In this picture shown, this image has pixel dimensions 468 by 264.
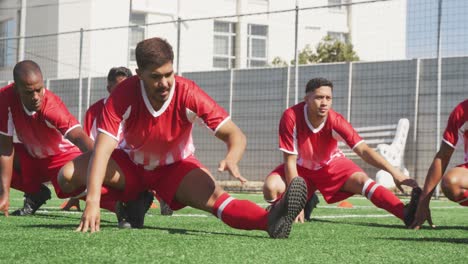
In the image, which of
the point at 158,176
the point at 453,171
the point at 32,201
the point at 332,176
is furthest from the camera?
the point at 332,176

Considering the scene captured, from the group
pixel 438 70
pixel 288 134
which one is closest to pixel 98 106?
pixel 288 134

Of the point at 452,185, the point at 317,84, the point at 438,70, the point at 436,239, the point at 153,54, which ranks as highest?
the point at 438,70

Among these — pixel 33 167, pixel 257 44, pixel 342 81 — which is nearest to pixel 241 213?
pixel 33 167

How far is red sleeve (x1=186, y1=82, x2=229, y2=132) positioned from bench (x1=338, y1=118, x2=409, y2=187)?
10.5 metres

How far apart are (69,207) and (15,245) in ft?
15.8

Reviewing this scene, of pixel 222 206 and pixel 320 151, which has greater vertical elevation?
pixel 320 151

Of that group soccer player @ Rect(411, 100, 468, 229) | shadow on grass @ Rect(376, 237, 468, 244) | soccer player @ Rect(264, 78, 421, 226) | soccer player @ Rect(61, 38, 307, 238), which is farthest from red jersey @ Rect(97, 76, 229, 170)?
soccer player @ Rect(264, 78, 421, 226)

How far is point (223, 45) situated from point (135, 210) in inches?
897

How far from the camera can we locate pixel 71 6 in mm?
29219

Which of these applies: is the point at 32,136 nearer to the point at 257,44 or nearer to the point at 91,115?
the point at 91,115

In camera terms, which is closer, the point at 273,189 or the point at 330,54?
the point at 273,189

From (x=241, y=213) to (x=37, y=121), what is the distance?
2.71 meters

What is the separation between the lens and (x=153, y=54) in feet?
19.2

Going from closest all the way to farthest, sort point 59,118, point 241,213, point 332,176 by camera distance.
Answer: point 241,213 → point 59,118 → point 332,176
